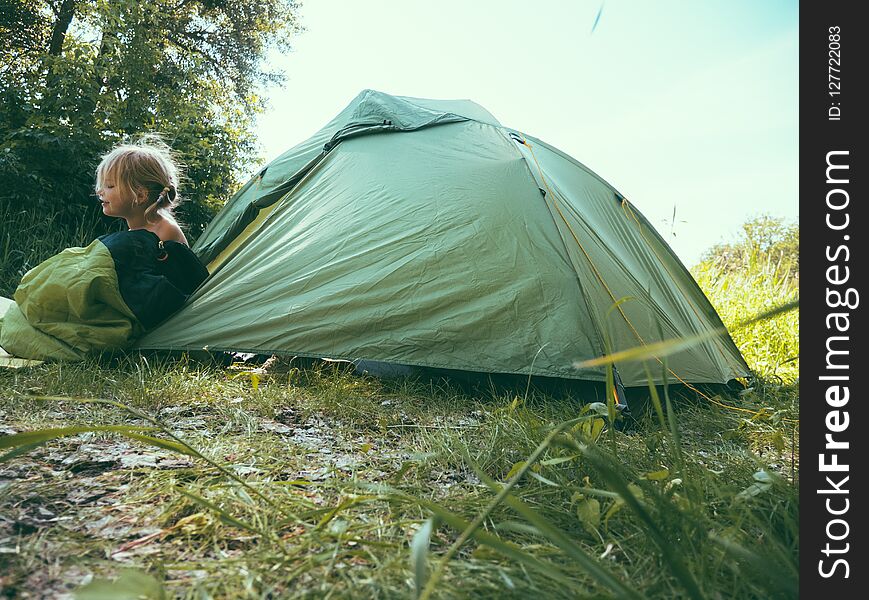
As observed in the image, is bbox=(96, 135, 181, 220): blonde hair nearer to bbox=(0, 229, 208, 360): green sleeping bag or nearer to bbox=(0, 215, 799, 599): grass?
bbox=(0, 229, 208, 360): green sleeping bag

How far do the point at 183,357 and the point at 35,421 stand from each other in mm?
846

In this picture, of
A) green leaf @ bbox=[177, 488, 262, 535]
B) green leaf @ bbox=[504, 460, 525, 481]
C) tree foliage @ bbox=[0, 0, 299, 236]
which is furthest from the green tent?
tree foliage @ bbox=[0, 0, 299, 236]

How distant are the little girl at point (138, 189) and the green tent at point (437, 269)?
385mm

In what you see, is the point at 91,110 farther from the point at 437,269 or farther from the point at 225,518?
the point at 225,518

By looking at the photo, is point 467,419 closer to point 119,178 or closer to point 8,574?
point 8,574

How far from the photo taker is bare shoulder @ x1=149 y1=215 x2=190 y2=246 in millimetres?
2991

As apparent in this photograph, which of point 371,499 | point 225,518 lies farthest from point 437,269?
point 225,518

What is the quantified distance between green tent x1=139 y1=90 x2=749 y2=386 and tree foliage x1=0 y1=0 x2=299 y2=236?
1.97m

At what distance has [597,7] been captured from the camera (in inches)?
27.8

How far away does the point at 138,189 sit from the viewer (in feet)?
9.71

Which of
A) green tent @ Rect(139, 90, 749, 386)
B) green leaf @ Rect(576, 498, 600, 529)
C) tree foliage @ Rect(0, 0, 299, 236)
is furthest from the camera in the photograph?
tree foliage @ Rect(0, 0, 299, 236)

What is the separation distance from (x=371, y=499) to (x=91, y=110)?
19.7 ft

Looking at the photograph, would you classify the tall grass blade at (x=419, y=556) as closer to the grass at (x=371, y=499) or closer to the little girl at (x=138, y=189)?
the grass at (x=371, y=499)
